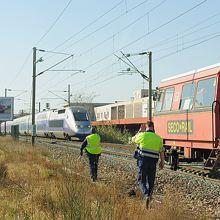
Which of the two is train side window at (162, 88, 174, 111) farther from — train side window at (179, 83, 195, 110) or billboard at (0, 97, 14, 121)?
billboard at (0, 97, 14, 121)

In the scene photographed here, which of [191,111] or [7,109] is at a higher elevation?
[7,109]

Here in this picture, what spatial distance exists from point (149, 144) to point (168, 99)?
870cm

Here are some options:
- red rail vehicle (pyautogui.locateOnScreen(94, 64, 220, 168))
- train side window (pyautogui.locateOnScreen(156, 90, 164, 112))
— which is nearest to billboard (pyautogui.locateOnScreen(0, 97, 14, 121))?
train side window (pyautogui.locateOnScreen(156, 90, 164, 112))

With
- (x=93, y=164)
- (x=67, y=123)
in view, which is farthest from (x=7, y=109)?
(x=93, y=164)

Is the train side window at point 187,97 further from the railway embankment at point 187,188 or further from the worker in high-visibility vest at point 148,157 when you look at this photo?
the worker in high-visibility vest at point 148,157

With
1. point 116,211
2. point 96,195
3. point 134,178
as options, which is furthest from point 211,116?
point 116,211

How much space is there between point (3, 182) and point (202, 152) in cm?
755

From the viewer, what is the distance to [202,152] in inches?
687

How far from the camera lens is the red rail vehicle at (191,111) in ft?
52.4

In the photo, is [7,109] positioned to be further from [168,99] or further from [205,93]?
[205,93]

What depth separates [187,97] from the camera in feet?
58.4

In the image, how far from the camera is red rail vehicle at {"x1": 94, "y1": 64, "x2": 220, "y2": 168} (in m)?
16.0

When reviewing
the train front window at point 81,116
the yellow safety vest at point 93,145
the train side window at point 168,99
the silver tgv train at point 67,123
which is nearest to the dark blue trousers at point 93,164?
the yellow safety vest at point 93,145

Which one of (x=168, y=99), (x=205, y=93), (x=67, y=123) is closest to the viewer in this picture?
(x=205, y=93)
